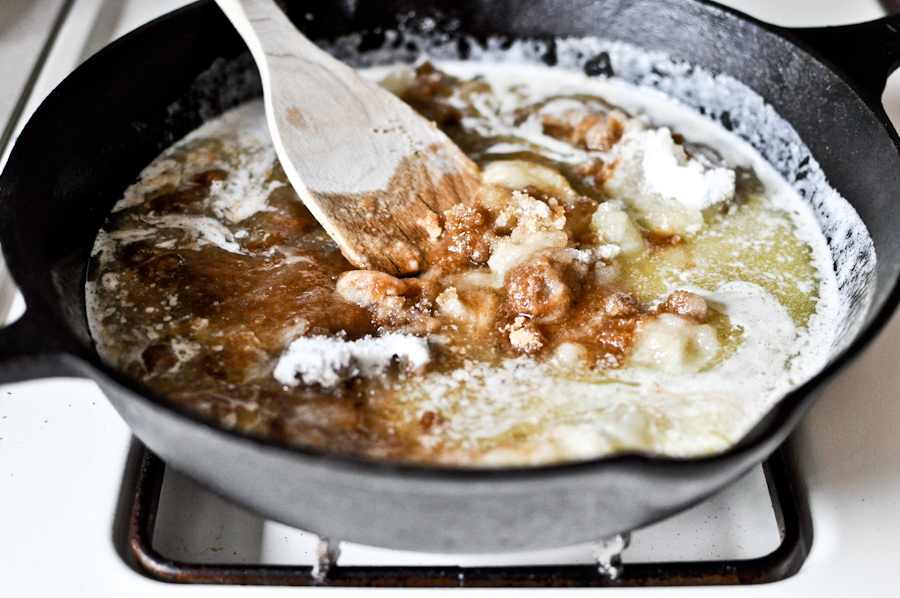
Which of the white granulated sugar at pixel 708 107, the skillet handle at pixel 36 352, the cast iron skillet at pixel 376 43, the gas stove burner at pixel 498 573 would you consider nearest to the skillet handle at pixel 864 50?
the cast iron skillet at pixel 376 43

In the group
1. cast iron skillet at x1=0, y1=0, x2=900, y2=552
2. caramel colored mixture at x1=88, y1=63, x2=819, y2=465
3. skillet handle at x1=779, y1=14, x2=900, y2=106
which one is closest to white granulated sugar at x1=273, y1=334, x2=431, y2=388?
caramel colored mixture at x1=88, y1=63, x2=819, y2=465

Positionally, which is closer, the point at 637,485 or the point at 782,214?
the point at 637,485

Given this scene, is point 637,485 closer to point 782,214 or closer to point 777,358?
point 777,358

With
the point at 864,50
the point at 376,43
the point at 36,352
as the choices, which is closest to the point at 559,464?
the point at 36,352

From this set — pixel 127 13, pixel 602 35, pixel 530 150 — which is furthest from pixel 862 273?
pixel 127 13

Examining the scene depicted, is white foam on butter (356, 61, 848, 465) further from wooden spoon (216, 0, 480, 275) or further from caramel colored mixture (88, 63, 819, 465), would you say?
wooden spoon (216, 0, 480, 275)
